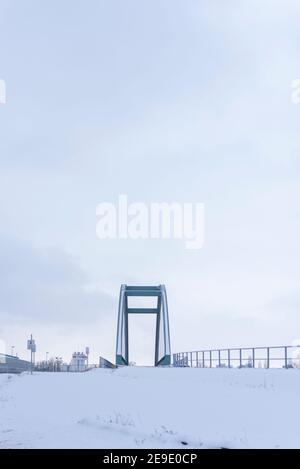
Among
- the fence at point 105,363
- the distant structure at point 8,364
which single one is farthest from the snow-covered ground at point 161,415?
the distant structure at point 8,364

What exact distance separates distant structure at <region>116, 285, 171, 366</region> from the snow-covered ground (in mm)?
37145

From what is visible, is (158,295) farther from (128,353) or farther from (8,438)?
(8,438)

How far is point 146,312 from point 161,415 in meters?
62.7

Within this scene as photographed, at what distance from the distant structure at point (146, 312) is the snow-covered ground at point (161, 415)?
37145 mm

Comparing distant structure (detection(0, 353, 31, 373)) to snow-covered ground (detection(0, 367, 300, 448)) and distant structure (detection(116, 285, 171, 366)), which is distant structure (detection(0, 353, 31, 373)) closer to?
distant structure (detection(116, 285, 171, 366))

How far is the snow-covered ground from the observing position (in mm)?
11781

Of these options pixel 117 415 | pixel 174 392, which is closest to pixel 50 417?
pixel 117 415

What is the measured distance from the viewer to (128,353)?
74625 mm

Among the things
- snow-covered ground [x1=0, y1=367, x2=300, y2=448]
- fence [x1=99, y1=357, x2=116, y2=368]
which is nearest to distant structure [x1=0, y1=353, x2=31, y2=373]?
fence [x1=99, y1=357, x2=116, y2=368]

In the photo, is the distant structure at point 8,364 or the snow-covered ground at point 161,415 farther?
the distant structure at point 8,364

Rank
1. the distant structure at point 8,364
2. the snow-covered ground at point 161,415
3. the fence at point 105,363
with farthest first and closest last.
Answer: the distant structure at point 8,364, the fence at point 105,363, the snow-covered ground at point 161,415

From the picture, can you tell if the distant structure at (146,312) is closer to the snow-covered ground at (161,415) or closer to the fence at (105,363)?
the fence at (105,363)

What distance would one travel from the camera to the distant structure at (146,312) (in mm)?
61078
